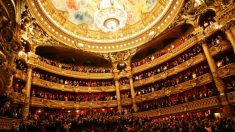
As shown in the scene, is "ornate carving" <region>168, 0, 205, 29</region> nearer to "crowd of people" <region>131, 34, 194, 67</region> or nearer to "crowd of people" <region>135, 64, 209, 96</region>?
"crowd of people" <region>131, 34, 194, 67</region>

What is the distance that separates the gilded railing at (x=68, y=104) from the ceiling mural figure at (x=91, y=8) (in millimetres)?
8530

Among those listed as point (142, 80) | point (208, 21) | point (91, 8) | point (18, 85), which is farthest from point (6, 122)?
point (208, 21)

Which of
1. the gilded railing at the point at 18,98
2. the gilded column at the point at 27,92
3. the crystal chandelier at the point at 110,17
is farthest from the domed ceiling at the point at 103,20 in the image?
the gilded railing at the point at 18,98

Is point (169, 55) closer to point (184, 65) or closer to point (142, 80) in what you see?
point (184, 65)

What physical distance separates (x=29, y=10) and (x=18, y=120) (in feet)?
29.1

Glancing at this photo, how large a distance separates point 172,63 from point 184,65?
6.39 ft

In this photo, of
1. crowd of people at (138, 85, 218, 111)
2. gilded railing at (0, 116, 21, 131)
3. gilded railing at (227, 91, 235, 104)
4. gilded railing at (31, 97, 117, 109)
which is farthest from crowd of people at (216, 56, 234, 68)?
gilded railing at (0, 116, 21, 131)

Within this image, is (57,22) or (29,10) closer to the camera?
(29,10)

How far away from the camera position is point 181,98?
16.6 m

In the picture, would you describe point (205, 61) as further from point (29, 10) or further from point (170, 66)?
point (29, 10)

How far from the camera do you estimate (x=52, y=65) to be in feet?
63.2

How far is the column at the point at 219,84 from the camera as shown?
12930 mm

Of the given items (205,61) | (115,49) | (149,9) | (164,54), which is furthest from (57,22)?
(205,61)

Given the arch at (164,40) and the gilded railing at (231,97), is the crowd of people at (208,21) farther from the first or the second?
the gilded railing at (231,97)
